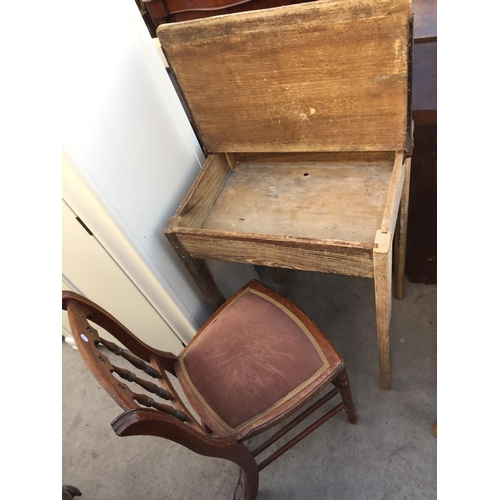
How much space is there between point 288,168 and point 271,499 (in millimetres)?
1020

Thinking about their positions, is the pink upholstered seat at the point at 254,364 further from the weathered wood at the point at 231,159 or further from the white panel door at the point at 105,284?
the weathered wood at the point at 231,159

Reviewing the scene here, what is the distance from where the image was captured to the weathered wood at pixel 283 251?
0.86 m

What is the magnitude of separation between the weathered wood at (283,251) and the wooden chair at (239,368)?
0.17 metres

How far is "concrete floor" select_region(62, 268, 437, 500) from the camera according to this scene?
118 cm

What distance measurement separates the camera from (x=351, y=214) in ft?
3.32

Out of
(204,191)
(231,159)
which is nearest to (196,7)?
(231,159)

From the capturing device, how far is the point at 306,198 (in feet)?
3.59

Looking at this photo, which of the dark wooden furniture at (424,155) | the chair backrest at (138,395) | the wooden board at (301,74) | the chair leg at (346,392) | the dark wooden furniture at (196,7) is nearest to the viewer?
the chair backrest at (138,395)

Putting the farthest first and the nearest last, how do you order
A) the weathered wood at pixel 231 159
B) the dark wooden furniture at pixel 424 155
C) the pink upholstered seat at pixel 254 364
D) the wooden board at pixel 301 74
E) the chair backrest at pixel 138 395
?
the weathered wood at pixel 231 159
the dark wooden furniture at pixel 424 155
the pink upholstered seat at pixel 254 364
the wooden board at pixel 301 74
the chair backrest at pixel 138 395

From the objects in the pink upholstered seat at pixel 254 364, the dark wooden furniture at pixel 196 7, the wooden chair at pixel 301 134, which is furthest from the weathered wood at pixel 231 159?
the dark wooden furniture at pixel 196 7

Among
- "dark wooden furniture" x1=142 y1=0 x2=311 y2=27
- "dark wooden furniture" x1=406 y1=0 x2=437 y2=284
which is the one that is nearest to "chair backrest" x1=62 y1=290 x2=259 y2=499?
"dark wooden furniture" x1=406 y1=0 x2=437 y2=284
